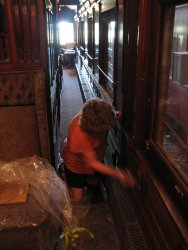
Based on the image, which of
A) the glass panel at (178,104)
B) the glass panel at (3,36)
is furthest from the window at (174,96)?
the glass panel at (3,36)

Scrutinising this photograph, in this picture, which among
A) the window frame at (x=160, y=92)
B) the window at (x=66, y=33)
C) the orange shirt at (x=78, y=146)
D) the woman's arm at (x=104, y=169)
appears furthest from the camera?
the window at (x=66, y=33)

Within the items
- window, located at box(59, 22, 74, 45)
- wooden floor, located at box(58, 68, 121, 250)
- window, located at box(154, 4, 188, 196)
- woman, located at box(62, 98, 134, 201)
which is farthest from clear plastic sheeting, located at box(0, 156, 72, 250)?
window, located at box(59, 22, 74, 45)

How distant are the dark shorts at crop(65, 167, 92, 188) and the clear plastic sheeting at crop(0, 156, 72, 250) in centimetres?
37

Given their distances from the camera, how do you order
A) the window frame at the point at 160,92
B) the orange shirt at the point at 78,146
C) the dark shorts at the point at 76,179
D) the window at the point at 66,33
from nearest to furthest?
the window frame at the point at 160,92 < the orange shirt at the point at 78,146 < the dark shorts at the point at 76,179 < the window at the point at 66,33

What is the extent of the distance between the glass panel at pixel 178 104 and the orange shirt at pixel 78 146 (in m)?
0.67

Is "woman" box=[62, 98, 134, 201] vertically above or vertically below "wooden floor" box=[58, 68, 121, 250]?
above

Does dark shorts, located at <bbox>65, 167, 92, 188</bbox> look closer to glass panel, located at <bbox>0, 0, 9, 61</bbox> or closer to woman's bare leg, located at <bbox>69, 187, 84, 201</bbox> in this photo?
woman's bare leg, located at <bbox>69, 187, 84, 201</bbox>

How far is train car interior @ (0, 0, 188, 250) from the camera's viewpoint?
1791 millimetres

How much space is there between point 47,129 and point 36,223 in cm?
106

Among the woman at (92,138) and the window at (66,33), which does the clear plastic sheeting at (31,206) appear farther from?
the window at (66,33)

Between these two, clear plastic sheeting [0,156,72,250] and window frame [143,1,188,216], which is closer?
window frame [143,1,188,216]

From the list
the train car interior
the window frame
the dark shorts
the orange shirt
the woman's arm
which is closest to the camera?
the window frame

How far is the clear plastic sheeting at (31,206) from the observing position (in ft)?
5.91

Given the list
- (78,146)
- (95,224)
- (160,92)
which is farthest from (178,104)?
(95,224)
